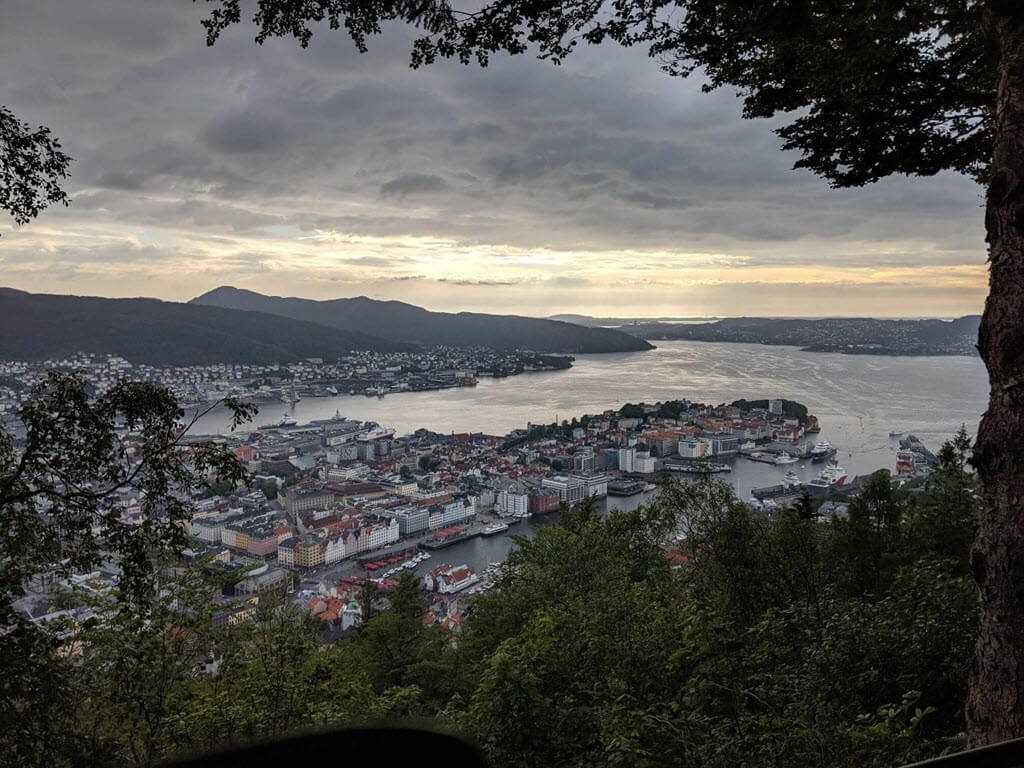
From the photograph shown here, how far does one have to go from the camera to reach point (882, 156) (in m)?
3.74

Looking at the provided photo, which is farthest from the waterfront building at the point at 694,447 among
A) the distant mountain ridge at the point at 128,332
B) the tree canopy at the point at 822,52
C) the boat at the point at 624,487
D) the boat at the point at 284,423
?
the tree canopy at the point at 822,52

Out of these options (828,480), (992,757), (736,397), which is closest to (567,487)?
(828,480)

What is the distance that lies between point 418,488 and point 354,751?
70.5 ft

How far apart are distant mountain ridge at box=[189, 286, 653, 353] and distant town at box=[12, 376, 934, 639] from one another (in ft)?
131

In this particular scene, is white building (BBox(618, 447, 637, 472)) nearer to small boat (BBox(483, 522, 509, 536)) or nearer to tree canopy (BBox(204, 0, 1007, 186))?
small boat (BBox(483, 522, 509, 536))

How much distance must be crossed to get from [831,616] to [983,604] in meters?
1.51

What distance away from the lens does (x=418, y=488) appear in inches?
853

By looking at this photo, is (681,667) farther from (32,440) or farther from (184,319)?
(184,319)

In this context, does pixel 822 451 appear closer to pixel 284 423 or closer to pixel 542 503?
pixel 542 503

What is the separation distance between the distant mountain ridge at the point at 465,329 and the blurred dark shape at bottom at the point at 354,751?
6982 cm

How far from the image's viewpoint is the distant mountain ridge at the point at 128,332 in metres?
9.86

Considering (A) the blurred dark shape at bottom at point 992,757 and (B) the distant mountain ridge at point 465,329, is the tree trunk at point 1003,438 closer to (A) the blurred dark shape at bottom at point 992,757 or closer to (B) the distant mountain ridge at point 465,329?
(A) the blurred dark shape at bottom at point 992,757

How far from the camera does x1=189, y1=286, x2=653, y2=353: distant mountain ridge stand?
72750mm

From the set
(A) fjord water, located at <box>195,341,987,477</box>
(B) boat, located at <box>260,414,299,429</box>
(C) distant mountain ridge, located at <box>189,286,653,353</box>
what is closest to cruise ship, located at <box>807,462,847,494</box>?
(A) fjord water, located at <box>195,341,987,477</box>
